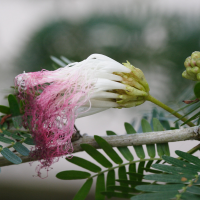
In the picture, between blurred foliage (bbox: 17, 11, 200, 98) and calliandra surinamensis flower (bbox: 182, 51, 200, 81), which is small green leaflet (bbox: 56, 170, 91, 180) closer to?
calliandra surinamensis flower (bbox: 182, 51, 200, 81)

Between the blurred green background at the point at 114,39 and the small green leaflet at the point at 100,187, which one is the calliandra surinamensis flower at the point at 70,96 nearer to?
the small green leaflet at the point at 100,187

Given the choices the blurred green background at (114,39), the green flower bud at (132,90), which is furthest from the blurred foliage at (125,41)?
the green flower bud at (132,90)

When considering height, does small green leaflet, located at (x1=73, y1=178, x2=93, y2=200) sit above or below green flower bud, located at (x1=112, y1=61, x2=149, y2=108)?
below

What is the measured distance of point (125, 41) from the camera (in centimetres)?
98

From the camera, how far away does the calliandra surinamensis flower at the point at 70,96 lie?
292 millimetres

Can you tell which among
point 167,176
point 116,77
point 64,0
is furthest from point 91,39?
point 167,176

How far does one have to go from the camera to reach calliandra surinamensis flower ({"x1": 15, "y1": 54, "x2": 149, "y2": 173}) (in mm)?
292

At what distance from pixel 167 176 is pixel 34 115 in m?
0.17

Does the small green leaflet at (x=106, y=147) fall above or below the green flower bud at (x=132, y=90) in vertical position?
below

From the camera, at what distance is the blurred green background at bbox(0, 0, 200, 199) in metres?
0.88

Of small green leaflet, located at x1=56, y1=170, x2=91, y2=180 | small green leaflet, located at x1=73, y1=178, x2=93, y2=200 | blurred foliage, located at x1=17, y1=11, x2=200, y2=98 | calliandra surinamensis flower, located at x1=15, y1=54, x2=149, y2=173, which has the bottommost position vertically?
small green leaflet, located at x1=73, y1=178, x2=93, y2=200

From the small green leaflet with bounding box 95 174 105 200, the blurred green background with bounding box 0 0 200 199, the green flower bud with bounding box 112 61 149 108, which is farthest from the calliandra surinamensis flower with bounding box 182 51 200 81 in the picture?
the blurred green background with bounding box 0 0 200 199

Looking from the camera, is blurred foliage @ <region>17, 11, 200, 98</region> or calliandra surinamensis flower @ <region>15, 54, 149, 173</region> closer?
calliandra surinamensis flower @ <region>15, 54, 149, 173</region>

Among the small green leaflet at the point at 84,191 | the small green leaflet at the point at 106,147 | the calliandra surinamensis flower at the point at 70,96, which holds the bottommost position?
the small green leaflet at the point at 84,191
